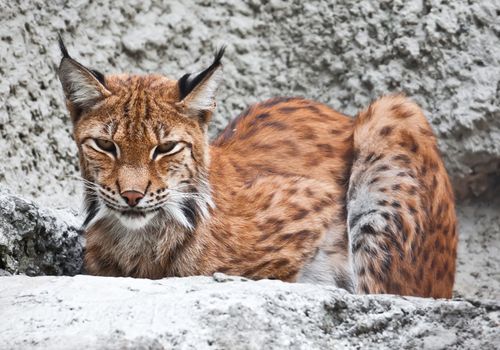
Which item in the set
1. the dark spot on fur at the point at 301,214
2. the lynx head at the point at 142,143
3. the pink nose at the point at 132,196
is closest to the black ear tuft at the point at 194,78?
the lynx head at the point at 142,143

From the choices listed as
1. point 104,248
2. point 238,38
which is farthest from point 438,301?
point 238,38

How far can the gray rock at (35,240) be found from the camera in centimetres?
442

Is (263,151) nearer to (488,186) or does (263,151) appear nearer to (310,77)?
(310,77)

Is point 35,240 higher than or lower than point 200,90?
lower

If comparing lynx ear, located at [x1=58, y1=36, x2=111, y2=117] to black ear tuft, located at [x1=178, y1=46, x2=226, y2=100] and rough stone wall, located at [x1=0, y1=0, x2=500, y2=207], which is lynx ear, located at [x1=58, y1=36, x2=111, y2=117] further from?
rough stone wall, located at [x1=0, y1=0, x2=500, y2=207]

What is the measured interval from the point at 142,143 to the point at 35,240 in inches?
28.6

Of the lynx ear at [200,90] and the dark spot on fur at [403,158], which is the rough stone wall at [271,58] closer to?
the dark spot on fur at [403,158]

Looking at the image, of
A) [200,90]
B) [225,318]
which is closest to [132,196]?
[200,90]

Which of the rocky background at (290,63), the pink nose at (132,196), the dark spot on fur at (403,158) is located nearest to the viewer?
the pink nose at (132,196)

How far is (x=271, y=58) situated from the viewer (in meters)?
6.81

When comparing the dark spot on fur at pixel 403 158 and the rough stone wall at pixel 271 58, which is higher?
the rough stone wall at pixel 271 58

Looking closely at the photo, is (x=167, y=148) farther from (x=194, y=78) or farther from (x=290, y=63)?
(x=290, y=63)

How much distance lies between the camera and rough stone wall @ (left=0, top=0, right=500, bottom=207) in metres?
6.08

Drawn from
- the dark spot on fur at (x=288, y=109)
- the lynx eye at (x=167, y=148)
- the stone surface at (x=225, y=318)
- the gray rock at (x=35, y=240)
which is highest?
the dark spot on fur at (x=288, y=109)
